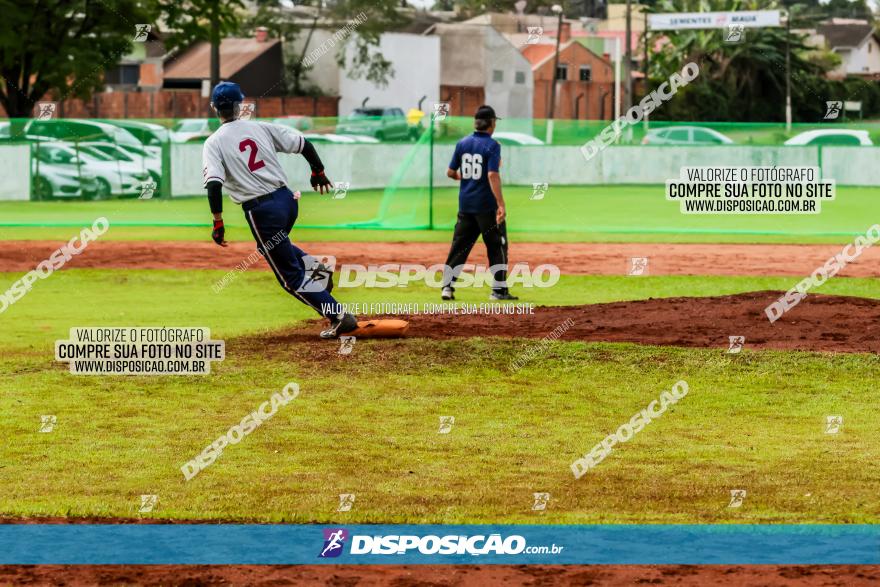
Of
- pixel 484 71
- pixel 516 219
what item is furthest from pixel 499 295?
pixel 484 71

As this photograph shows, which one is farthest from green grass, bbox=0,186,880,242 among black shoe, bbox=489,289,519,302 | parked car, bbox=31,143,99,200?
black shoe, bbox=489,289,519,302

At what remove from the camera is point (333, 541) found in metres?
6.23

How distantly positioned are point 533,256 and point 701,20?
4950 centimetres

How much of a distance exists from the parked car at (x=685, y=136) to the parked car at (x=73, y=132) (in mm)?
13957

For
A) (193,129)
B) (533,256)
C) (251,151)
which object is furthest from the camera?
(193,129)

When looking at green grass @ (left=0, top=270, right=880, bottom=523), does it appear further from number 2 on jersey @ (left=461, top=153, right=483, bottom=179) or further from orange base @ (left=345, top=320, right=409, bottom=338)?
number 2 on jersey @ (left=461, top=153, right=483, bottom=179)

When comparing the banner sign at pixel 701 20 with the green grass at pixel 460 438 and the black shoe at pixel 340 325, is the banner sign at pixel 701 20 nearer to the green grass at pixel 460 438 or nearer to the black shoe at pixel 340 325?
the black shoe at pixel 340 325

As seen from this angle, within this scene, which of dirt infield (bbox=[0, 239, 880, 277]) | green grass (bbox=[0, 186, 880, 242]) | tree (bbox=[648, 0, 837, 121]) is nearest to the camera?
dirt infield (bbox=[0, 239, 880, 277])

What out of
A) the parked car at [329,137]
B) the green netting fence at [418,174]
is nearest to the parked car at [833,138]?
the green netting fence at [418,174]

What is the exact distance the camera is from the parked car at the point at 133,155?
32.5m

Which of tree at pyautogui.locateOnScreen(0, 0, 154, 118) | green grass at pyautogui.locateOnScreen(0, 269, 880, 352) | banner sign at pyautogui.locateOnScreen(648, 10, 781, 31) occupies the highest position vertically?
banner sign at pyautogui.locateOnScreen(648, 10, 781, 31)

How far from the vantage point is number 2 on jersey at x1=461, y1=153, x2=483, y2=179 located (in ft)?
49.8

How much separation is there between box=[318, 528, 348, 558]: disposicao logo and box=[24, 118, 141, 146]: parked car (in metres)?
27.3

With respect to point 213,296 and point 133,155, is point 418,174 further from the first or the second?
point 213,296
